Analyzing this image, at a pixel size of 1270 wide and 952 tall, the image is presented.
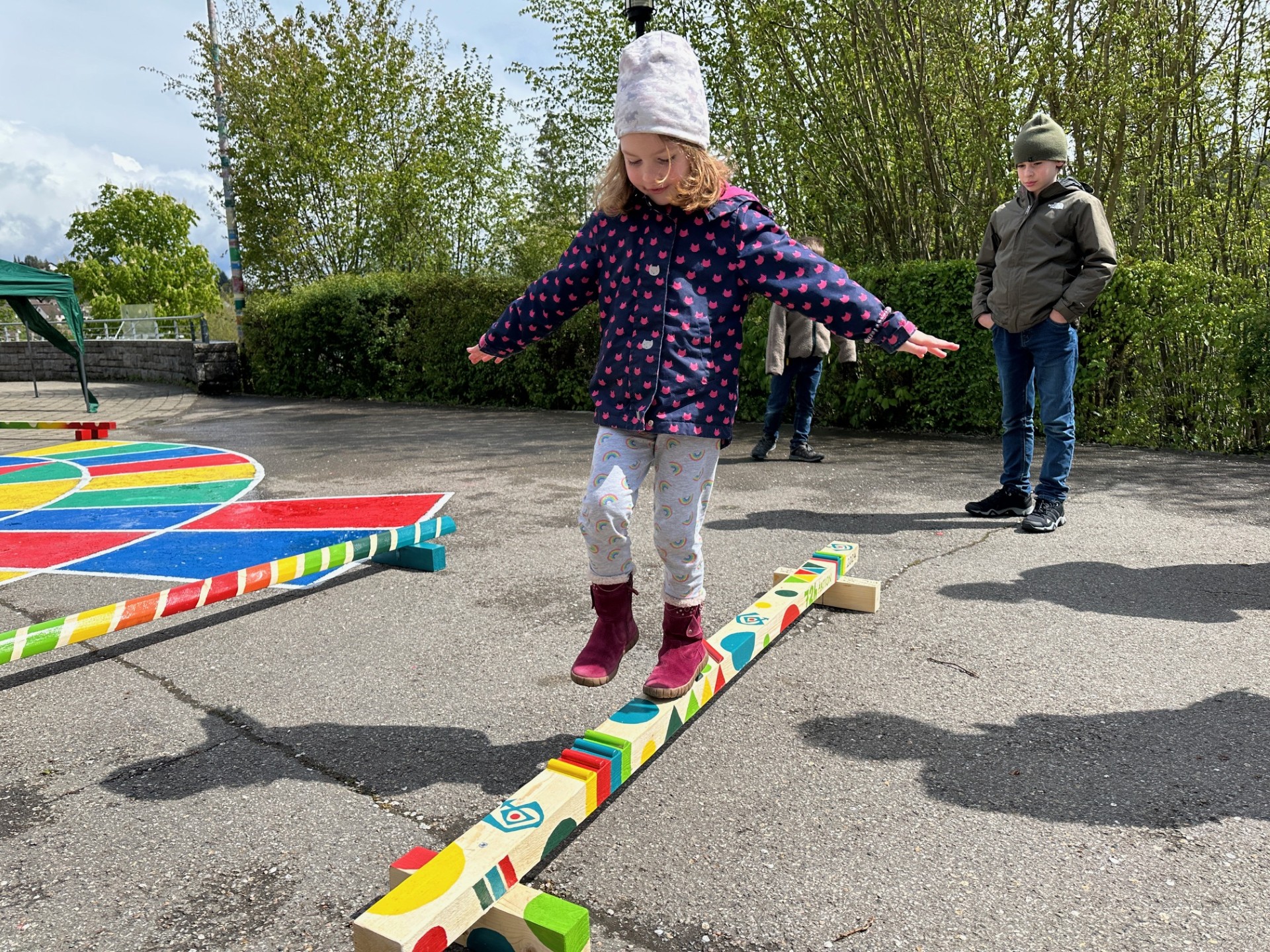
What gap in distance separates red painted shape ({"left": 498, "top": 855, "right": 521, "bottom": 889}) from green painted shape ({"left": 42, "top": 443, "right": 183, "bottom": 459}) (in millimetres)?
9139

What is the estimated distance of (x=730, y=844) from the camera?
2.25 metres

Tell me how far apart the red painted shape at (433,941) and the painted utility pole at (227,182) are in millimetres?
19258

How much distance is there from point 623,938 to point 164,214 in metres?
65.7

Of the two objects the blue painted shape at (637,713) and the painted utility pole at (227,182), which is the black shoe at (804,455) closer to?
the blue painted shape at (637,713)

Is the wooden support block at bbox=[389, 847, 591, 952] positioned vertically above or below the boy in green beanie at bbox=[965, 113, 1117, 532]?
below

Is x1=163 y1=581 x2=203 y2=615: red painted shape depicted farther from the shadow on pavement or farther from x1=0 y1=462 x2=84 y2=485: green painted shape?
x1=0 y1=462 x2=84 y2=485: green painted shape

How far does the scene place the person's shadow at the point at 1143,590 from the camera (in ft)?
13.1

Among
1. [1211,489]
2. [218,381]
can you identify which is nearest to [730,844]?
[1211,489]

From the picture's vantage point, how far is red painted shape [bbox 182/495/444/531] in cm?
592

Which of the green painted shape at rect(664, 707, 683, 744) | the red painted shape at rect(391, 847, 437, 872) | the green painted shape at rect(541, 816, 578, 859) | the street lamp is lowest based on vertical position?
the red painted shape at rect(391, 847, 437, 872)

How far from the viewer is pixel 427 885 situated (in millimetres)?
1736

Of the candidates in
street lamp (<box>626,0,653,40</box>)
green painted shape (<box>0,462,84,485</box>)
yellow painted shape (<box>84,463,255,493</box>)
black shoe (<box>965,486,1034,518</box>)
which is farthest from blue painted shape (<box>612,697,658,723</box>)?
green painted shape (<box>0,462,84,485</box>)

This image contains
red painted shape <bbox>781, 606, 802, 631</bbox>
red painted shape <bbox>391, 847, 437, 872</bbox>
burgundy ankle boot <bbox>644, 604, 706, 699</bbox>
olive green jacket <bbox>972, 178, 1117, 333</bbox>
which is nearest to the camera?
red painted shape <bbox>391, 847, 437, 872</bbox>

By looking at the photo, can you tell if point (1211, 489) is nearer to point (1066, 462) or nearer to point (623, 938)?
point (1066, 462)
